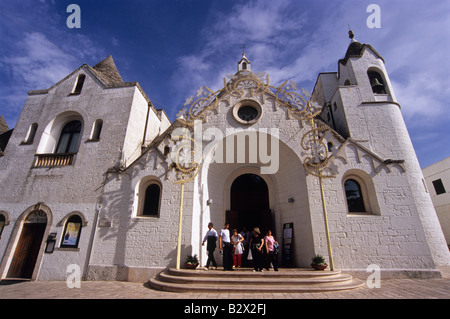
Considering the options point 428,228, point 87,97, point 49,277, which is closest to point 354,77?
point 428,228

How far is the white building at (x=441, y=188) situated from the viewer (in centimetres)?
2153

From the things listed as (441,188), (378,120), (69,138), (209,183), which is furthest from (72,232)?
(441,188)

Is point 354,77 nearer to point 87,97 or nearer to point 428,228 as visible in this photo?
point 428,228

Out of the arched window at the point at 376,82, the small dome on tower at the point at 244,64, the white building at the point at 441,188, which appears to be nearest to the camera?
the arched window at the point at 376,82

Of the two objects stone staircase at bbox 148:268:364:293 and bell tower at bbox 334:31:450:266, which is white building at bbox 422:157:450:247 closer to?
bell tower at bbox 334:31:450:266

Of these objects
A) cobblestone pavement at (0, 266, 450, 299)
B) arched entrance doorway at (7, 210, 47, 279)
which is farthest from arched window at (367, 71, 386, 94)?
arched entrance doorway at (7, 210, 47, 279)

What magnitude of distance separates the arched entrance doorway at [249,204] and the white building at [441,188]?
2266 cm

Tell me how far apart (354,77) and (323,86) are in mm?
2828

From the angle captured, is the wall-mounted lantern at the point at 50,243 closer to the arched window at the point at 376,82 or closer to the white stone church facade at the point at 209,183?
the white stone church facade at the point at 209,183

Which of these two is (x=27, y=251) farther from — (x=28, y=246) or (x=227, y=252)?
(x=227, y=252)

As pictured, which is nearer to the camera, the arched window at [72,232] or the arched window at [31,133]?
the arched window at [72,232]

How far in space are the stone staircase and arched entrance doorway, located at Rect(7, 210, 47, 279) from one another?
22.2ft

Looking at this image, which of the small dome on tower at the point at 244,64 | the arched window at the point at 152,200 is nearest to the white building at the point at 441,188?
the small dome on tower at the point at 244,64

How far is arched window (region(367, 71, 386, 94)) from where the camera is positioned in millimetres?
13342
